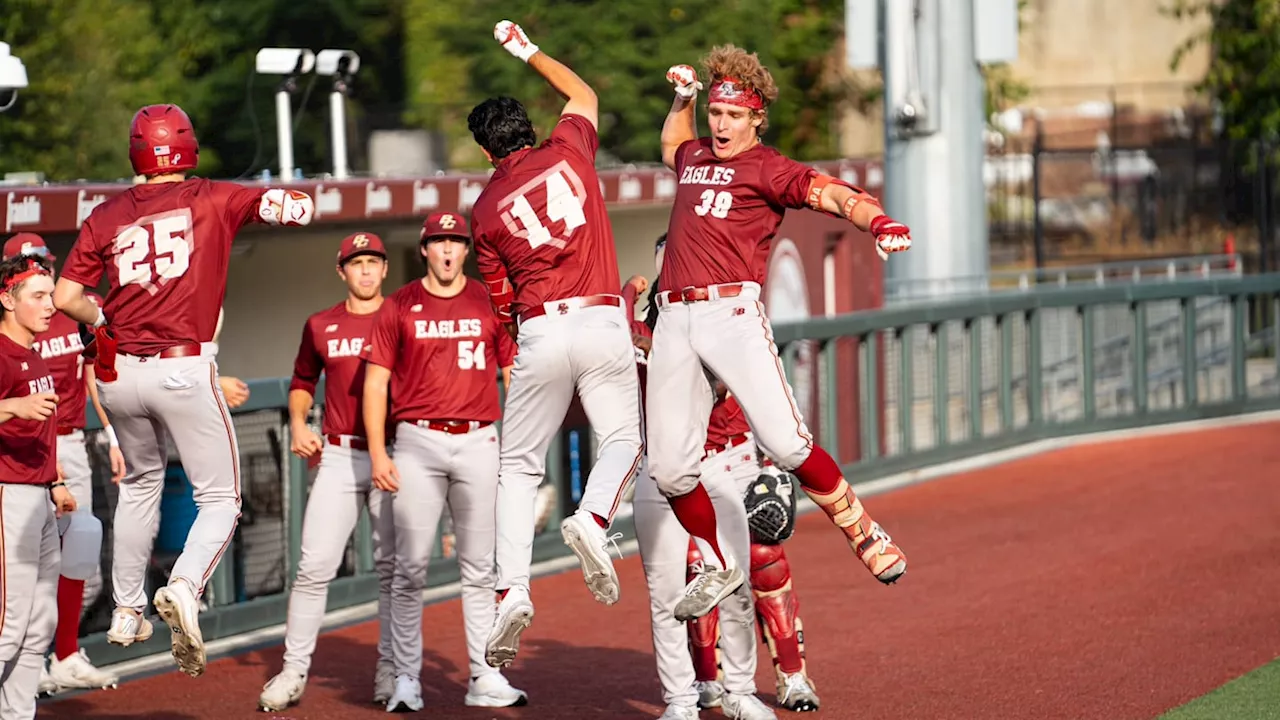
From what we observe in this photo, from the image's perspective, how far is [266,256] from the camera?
45.9 feet

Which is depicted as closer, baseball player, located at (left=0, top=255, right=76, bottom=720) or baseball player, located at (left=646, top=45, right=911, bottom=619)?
baseball player, located at (left=0, top=255, right=76, bottom=720)

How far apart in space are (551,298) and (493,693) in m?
1.99

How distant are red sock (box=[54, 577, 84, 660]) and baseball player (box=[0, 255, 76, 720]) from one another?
53.7 inches

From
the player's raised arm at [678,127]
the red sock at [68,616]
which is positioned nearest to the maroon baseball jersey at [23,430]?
the red sock at [68,616]

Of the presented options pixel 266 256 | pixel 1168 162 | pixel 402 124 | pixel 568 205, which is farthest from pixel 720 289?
pixel 402 124

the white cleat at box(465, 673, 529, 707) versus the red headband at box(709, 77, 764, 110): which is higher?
the red headband at box(709, 77, 764, 110)

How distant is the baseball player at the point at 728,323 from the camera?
7.04m

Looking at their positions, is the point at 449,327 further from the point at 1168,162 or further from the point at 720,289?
the point at 1168,162

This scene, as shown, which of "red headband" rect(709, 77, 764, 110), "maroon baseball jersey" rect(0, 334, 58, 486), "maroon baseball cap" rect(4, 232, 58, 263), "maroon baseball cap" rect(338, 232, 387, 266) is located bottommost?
"maroon baseball jersey" rect(0, 334, 58, 486)

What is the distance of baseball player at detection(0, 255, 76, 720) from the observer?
6.78 meters

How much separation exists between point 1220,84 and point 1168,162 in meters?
1.75

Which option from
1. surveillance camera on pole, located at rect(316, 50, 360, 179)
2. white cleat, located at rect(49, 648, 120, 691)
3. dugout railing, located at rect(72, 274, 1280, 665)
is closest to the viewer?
white cleat, located at rect(49, 648, 120, 691)

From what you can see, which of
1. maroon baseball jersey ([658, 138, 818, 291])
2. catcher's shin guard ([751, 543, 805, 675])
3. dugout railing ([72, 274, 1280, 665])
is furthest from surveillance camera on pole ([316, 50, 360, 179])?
maroon baseball jersey ([658, 138, 818, 291])

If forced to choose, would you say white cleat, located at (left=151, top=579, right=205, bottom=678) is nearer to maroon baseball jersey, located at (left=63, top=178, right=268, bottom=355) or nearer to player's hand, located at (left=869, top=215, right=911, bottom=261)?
maroon baseball jersey, located at (left=63, top=178, right=268, bottom=355)
